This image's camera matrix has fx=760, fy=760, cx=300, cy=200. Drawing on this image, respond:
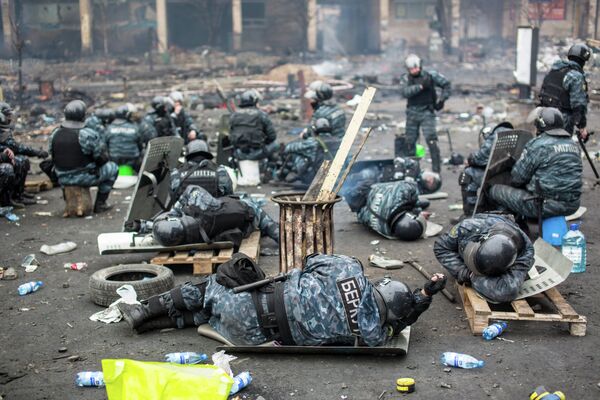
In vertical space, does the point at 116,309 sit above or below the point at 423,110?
below

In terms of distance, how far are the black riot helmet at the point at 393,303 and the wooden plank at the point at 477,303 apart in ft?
2.41

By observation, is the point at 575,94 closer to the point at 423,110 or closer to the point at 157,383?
the point at 423,110

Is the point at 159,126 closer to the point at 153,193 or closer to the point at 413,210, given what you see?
the point at 153,193

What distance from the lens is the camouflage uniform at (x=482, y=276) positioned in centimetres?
591

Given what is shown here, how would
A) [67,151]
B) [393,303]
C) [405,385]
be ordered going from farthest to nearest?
[67,151], [393,303], [405,385]

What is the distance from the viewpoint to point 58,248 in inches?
330

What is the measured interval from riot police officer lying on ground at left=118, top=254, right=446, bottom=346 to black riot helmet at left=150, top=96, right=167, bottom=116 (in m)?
7.14

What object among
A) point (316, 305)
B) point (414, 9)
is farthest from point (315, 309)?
point (414, 9)

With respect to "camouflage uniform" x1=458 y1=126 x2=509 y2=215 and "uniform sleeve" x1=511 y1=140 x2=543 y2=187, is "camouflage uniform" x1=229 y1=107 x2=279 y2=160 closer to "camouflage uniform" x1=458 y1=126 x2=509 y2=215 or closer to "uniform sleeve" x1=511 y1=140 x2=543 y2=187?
"camouflage uniform" x1=458 y1=126 x2=509 y2=215

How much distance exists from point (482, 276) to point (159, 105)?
24.7 ft

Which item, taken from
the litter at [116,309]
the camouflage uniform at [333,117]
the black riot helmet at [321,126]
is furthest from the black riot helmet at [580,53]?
the litter at [116,309]

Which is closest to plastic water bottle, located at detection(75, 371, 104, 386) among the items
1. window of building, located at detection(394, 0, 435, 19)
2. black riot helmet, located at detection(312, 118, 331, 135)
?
black riot helmet, located at detection(312, 118, 331, 135)

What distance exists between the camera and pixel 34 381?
16.5ft

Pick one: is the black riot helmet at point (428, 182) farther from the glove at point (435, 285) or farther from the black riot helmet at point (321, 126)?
the glove at point (435, 285)
